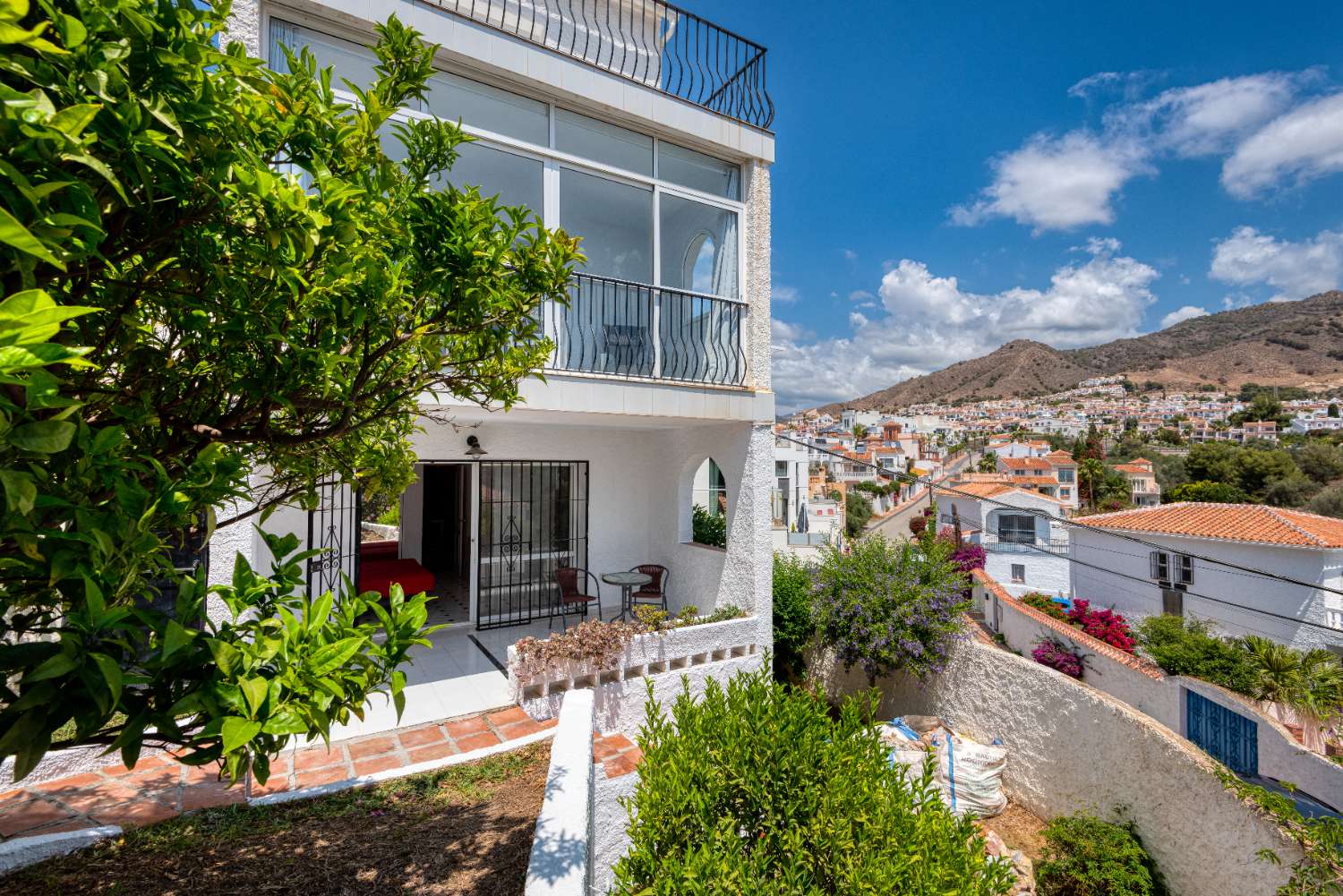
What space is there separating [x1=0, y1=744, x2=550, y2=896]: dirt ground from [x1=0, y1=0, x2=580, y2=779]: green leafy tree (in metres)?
2.60

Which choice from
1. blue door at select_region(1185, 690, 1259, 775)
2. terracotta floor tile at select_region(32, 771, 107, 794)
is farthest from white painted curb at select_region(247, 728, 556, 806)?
blue door at select_region(1185, 690, 1259, 775)

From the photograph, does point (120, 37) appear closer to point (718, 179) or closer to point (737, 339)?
point (737, 339)

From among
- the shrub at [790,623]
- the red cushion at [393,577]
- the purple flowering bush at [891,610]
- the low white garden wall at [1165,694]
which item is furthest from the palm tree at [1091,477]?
the red cushion at [393,577]

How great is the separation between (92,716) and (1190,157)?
102 metres

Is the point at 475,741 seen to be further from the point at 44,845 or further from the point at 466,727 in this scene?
the point at 44,845

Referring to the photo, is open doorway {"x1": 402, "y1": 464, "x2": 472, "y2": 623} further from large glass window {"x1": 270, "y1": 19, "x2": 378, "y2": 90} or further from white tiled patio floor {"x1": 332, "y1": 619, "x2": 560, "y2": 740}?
large glass window {"x1": 270, "y1": 19, "x2": 378, "y2": 90}

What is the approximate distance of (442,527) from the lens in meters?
14.4

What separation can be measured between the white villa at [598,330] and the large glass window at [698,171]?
3 cm

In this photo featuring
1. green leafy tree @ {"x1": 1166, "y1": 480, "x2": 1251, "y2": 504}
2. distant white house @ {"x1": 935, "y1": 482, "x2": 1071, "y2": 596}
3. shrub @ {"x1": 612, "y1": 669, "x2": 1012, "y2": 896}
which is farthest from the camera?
green leafy tree @ {"x1": 1166, "y1": 480, "x2": 1251, "y2": 504}

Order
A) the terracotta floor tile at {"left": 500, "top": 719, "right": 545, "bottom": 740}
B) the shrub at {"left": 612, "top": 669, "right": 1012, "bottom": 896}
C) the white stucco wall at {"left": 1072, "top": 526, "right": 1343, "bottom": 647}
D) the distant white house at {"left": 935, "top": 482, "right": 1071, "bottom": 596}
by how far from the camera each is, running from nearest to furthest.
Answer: the shrub at {"left": 612, "top": 669, "right": 1012, "bottom": 896}
the terracotta floor tile at {"left": 500, "top": 719, "right": 545, "bottom": 740}
the white stucco wall at {"left": 1072, "top": 526, "right": 1343, "bottom": 647}
the distant white house at {"left": 935, "top": 482, "right": 1071, "bottom": 596}

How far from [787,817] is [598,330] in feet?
18.8

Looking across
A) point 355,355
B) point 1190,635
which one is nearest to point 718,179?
point 355,355

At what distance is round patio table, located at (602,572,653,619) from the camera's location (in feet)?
29.5

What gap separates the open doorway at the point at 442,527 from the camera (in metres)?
11.6
